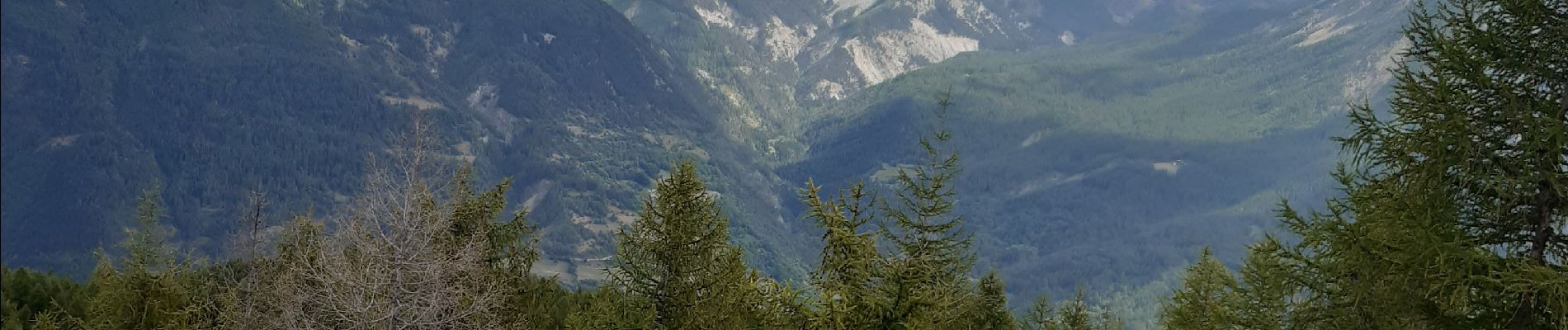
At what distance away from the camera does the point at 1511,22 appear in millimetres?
13039

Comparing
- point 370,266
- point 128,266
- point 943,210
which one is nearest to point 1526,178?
point 943,210

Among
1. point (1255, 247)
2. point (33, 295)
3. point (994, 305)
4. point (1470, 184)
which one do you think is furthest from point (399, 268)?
point (33, 295)

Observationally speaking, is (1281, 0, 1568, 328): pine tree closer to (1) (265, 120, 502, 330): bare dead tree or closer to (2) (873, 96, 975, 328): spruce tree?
(2) (873, 96, 975, 328): spruce tree

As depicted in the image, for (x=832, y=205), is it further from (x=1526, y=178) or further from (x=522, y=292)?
(x=522, y=292)

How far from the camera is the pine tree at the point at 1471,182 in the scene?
1220 centimetres

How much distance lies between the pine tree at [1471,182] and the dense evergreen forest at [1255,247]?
25mm

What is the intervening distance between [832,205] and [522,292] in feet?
38.9

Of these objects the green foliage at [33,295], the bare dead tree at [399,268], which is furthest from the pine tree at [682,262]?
the green foliage at [33,295]

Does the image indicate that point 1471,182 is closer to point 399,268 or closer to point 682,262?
point 682,262

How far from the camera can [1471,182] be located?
12734 millimetres

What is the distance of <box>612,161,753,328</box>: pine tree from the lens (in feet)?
61.2

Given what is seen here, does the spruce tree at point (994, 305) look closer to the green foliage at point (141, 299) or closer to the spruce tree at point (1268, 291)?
the spruce tree at point (1268, 291)

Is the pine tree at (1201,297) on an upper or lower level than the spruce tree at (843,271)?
upper

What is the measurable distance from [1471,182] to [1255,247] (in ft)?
15.6
